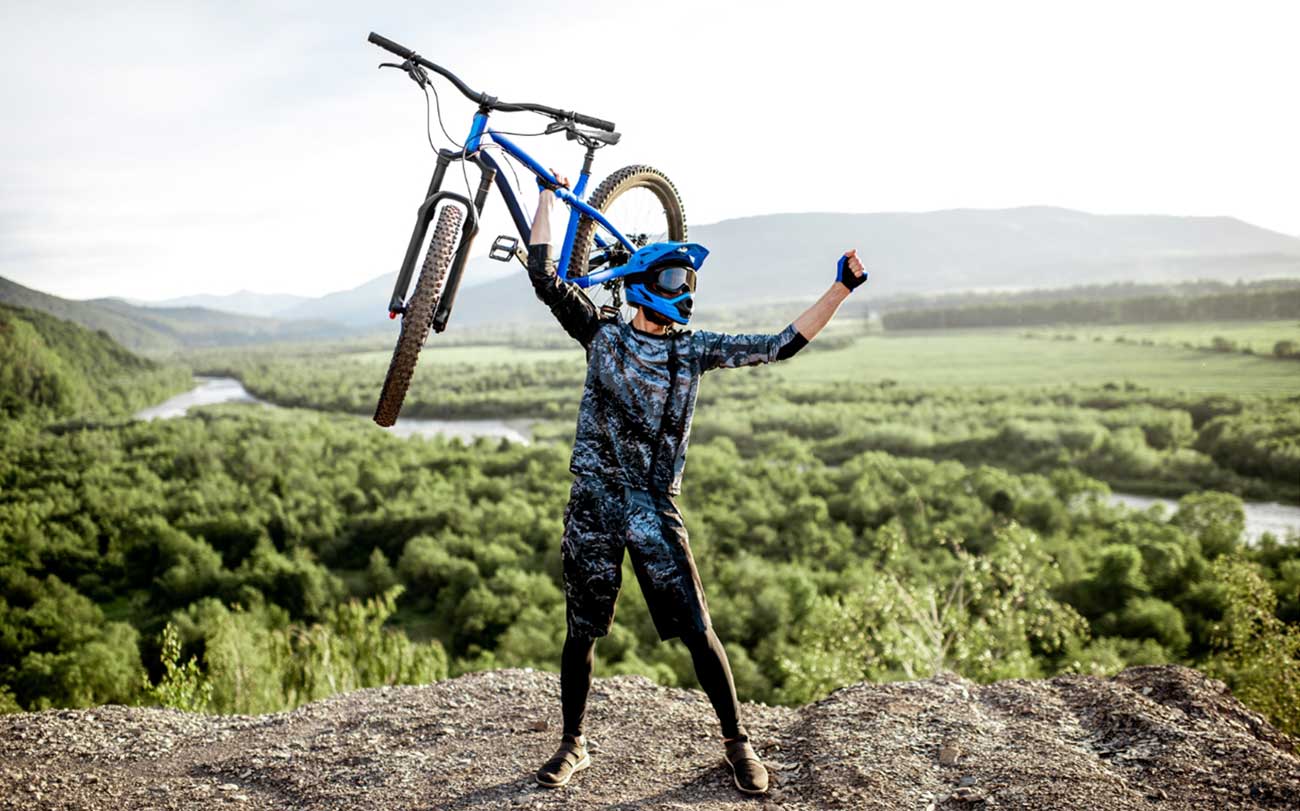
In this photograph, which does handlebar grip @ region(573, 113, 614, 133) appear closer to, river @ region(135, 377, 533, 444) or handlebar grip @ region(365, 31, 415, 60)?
handlebar grip @ region(365, 31, 415, 60)

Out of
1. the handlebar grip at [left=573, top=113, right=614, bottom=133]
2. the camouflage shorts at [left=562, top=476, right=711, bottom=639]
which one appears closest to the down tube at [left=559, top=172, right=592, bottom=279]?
the handlebar grip at [left=573, top=113, right=614, bottom=133]

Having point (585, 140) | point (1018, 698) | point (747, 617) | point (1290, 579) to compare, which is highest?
point (585, 140)

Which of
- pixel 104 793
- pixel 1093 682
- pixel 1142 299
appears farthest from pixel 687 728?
pixel 1142 299

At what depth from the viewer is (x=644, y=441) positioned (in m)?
4.56

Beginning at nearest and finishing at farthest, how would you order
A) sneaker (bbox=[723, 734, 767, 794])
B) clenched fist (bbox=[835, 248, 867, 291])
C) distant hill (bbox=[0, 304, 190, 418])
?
clenched fist (bbox=[835, 248, 867, 291]) < sneaker (bbox=[723, 734, 767, 794]) < distant hill (bbox=[0, 304, 190, 418])

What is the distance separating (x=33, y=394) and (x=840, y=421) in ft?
242

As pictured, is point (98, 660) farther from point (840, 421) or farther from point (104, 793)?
point (840, 421)

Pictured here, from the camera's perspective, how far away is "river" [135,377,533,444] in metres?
92.3

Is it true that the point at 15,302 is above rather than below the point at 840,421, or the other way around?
above

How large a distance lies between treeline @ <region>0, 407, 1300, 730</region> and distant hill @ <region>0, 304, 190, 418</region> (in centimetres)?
258

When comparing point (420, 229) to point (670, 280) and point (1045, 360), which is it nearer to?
point (670, 280)

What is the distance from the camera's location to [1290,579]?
30.9 metres

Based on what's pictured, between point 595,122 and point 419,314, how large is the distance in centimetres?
209

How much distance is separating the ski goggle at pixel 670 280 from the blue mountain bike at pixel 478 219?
1.38ft
